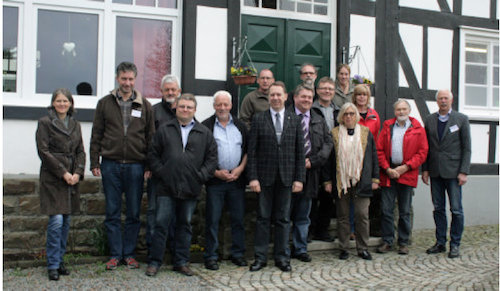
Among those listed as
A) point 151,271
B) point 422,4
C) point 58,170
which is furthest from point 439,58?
point 58,170

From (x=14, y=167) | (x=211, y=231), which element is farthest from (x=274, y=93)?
(x=14, y=167)

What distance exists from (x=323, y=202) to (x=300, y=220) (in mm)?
750

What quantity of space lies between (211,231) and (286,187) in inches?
33.6

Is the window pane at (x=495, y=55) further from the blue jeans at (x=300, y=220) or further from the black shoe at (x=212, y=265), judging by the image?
the black shoe at (x=212, y=265)

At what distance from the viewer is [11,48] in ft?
19.7

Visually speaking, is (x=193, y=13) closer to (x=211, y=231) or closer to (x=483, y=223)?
(x=211, y=231)

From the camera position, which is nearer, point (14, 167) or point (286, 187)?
point (286, 187)

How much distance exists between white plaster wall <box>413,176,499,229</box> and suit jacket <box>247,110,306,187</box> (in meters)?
3.47

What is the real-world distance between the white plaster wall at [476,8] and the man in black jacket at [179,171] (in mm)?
5538

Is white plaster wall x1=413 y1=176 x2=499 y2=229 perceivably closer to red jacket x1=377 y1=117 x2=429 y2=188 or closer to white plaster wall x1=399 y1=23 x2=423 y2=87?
white plaster wall x1=399 y1=23 x2=423 y2=87

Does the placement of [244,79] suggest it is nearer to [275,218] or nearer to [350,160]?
[350,160]

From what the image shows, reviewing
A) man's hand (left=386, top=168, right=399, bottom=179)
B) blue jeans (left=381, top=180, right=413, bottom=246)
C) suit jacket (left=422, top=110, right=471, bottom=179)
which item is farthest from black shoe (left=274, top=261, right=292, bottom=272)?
suit jacket (left=422, top=110, right=471, bottom=179)

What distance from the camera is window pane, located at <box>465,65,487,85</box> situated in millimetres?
8508

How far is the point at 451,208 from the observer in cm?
595
